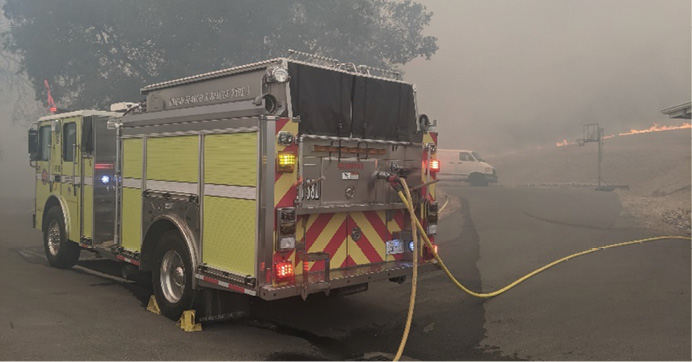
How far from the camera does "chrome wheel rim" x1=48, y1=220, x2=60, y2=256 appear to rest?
9484mm

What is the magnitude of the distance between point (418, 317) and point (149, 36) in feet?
54.1

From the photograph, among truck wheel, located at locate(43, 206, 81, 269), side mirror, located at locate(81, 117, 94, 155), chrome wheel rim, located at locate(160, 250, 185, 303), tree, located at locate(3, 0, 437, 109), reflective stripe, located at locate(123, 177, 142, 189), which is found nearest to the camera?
chrome wheel rim, located at locate(160, 250, 185, 303)

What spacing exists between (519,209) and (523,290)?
1209 centimetres

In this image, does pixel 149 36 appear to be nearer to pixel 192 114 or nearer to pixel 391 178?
pixel 192 114

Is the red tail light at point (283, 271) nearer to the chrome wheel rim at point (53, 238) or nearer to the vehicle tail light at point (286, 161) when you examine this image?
the vehicle tail light at point (286, 161)

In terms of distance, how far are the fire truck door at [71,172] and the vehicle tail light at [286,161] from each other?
4925mm

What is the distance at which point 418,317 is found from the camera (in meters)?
6.96

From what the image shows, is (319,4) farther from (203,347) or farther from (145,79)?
(203,347)

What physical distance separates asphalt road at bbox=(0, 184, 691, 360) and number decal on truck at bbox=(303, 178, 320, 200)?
158 centimetres

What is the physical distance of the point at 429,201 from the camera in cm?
691

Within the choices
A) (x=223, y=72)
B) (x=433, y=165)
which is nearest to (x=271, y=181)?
(x=223, y=72)

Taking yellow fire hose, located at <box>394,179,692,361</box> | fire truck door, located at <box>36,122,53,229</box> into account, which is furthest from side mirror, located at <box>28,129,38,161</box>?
yellow fire hose, located at <box>394,179,692,361</box>

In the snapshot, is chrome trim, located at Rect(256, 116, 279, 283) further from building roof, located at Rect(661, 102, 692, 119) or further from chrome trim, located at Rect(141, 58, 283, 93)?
building roof, located at Rect(661, 102, 692, 119)

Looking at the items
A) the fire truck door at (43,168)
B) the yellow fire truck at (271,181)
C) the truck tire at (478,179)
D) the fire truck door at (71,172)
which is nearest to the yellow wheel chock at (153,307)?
the yellow fire truck at (271,181)
